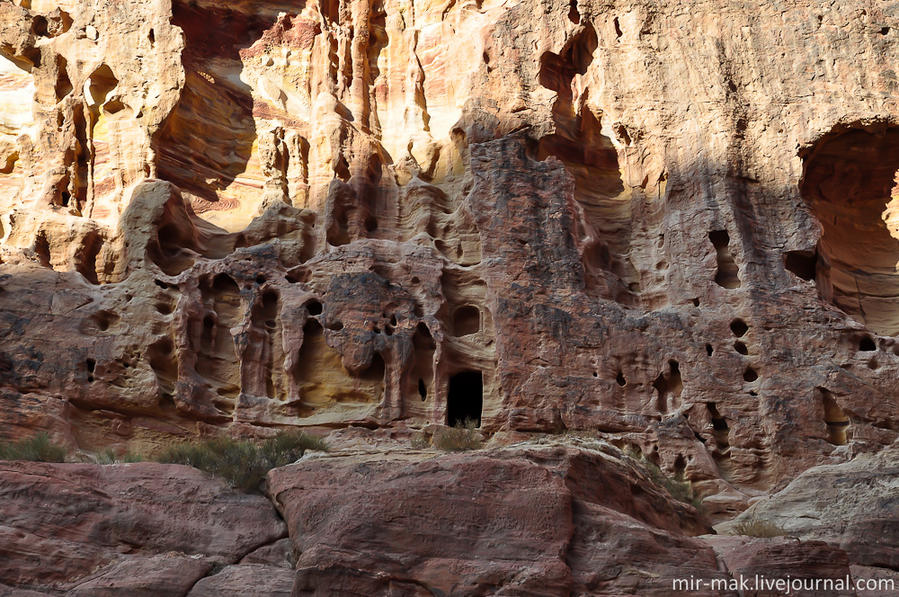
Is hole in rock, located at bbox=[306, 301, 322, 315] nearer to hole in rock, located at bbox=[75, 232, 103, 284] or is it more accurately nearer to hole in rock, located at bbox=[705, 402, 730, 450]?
hole in rock, located at bbox=[75, 232, 103, 284]

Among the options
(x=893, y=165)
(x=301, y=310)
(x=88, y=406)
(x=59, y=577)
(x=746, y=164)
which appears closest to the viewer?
(x=59, y=577)

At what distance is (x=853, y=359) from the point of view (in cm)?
1789

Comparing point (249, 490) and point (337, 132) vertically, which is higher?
point (337, 132)

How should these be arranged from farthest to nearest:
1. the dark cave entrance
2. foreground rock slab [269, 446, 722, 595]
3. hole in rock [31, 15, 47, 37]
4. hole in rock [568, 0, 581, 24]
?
1. hole in rock [31, 15, 47, 37]
2. hole in rock [568, 0, 581, 24]
3. the dark cave entrance
4. foreground rock slab [269, 446, 722, 595]

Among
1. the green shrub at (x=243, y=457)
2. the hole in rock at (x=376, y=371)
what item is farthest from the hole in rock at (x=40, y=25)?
the green shrub at (x=243, y=457)

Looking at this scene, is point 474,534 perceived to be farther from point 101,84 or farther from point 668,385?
point 101,84

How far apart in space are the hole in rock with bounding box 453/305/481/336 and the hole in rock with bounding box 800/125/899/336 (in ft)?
20.3

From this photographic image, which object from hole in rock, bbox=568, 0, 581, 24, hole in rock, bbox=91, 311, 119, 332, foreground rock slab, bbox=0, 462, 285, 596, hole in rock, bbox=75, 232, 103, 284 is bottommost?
foreground rock slab, bbox=0, 462, 285, 596

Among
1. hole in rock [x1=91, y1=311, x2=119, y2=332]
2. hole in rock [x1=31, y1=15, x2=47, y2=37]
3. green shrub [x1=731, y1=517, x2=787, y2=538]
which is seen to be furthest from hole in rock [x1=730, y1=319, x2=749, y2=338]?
hole in rock [x1=31, y1=15, x2=47, y2=37]

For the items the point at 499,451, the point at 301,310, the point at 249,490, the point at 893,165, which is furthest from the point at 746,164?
the point at 249,490

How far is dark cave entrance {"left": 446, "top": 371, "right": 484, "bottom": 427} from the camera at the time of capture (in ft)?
62.1

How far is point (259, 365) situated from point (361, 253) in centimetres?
263

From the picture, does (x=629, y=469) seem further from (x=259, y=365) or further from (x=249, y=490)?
(x=259, y=365)

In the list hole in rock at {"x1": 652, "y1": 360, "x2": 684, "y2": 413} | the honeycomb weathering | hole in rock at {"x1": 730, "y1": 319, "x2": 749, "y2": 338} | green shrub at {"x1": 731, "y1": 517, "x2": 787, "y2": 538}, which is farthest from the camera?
hole in rock at {"x1": 730, "y1": 319, "x2": 749, "y2": 338}
